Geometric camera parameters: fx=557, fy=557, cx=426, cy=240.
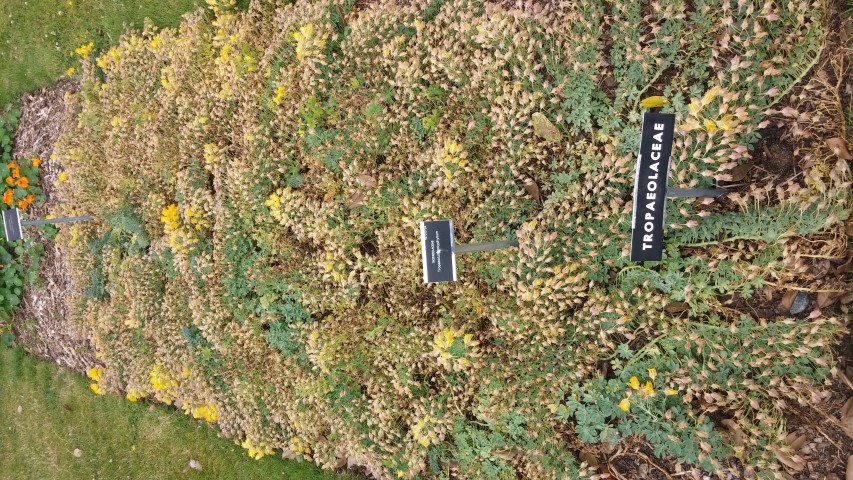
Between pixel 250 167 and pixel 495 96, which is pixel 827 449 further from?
pixel 250 167

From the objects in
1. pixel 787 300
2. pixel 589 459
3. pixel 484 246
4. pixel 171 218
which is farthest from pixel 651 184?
pixel 171 218

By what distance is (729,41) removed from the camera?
372cm

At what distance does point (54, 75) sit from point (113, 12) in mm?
1717

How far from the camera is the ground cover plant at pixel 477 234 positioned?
11.9ft

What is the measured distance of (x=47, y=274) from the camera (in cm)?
847

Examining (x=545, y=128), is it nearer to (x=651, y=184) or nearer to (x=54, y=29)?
(x=651, y=184)

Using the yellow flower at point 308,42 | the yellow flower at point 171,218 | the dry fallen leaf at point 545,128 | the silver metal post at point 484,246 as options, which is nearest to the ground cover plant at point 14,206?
the yellow flower at point 171,218

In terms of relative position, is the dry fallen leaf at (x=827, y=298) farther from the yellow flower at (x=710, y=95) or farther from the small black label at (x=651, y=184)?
the yellow flower at (x=710, y=95)

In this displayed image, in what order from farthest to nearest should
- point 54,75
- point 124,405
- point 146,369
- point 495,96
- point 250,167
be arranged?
point 54,75 → point 124,405 → point 146,369 → point 250,167 → point 495,96

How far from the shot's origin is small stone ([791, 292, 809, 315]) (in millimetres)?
3652

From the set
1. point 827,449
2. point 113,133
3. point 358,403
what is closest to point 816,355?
point 827,449

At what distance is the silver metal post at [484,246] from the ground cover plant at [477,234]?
0.13 m

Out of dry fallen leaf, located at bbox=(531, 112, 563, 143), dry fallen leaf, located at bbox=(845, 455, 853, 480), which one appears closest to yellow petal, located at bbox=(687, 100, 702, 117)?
dry fallen leaf, located at bbox=(531, 112, 563, 143)

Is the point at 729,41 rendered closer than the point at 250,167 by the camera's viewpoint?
Yes
